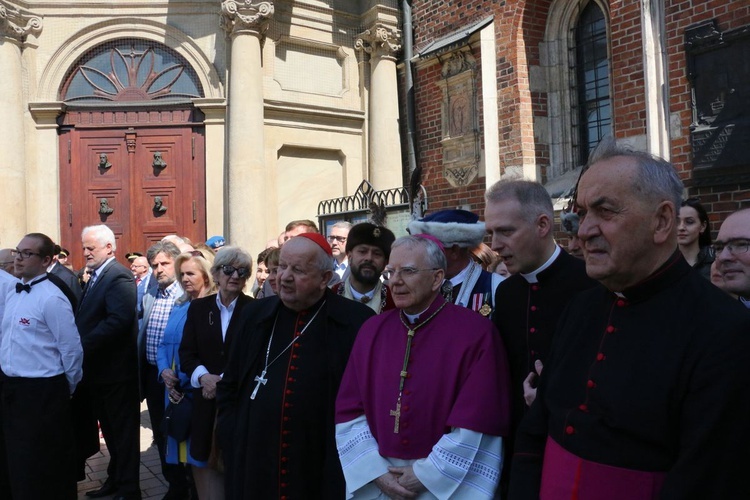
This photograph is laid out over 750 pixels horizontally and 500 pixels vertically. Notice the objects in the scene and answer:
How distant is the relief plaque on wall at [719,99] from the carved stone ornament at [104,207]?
30.7 ft

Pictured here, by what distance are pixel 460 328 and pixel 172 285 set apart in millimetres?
3582

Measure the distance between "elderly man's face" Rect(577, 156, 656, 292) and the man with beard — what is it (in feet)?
8.91

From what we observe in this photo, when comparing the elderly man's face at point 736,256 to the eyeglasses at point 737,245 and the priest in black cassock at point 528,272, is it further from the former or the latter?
the priest in black cassock at point 528,272

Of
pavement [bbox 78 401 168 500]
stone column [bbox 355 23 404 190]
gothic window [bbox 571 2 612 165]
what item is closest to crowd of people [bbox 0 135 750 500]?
pavement [bbox 78 401 168 500]

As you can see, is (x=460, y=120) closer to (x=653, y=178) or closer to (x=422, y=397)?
(x=422, y=397)

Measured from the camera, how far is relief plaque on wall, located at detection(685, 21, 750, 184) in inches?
246

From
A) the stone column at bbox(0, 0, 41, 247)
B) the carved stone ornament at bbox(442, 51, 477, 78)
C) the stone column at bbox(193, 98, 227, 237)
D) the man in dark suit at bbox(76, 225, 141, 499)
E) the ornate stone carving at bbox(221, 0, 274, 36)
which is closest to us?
the man in dark suit at bbox(76, 225, 141, 499)

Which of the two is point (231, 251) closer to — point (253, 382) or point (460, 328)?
point (253, 382)

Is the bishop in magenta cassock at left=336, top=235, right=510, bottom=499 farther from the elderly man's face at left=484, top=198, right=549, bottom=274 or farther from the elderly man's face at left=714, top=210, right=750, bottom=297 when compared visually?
the elderly man's face at left=714, top=210, right=750, bottom=297

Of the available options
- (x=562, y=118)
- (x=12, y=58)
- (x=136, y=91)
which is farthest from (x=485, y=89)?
(x=12, y=58)

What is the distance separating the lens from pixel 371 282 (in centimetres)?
468

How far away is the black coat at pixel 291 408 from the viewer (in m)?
3.38

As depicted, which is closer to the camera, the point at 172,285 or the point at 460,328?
the point at 460,328

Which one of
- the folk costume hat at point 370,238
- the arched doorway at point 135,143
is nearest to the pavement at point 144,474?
the folk costume hat at point 370,238
